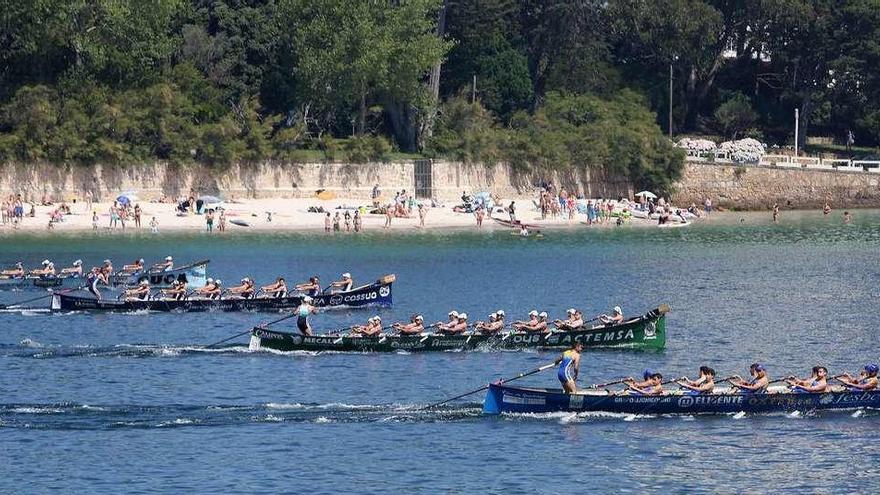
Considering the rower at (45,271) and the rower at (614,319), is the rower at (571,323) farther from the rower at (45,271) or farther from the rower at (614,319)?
the rower at (45,271)

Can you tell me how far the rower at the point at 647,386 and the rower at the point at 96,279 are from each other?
25647mm

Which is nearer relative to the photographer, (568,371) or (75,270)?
(568,371)

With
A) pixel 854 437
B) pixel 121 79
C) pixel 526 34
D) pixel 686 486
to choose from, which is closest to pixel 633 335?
pixel 854 437

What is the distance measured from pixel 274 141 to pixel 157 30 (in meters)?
9.18

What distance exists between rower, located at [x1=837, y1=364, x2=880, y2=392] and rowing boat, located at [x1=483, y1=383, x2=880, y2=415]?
0.13 metres

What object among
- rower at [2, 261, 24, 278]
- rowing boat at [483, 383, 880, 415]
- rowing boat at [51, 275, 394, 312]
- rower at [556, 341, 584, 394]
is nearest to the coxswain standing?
rowing boat at [51, 275, 394, 312]

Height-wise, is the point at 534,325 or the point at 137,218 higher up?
the point at 137,218

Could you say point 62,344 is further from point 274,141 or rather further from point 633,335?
point 274,141

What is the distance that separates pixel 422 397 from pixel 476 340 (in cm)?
712

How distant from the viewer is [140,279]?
67.6 meters

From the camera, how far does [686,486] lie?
1441 inches

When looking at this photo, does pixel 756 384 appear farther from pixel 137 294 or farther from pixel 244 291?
Result: pixel 137 294

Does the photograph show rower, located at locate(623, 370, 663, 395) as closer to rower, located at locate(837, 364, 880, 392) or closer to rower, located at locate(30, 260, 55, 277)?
rower, located at locate(837, 364, 880, 392)

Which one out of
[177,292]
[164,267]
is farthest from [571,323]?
[164,267]
